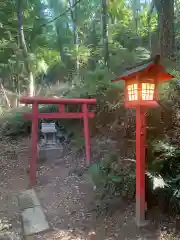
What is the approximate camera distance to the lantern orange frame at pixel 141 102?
313 centimetres

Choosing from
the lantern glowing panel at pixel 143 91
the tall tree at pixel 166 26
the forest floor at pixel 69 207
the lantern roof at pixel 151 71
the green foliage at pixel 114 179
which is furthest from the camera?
the tall tree at pixel 166 26

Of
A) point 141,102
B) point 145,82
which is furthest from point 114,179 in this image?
point 145,82

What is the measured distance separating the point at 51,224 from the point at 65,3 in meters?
18.8

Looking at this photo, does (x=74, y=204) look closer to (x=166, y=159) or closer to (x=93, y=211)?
(x=93, y=211)

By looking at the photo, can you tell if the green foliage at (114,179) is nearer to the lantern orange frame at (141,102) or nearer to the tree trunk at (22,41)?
the lantern orange frame at (141,102)

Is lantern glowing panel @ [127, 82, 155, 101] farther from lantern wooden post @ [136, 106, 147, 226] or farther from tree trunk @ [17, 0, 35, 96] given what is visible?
tree trunk @ [17, 0, 35, 96]

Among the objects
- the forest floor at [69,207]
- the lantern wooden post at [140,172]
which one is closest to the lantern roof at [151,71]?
the lantern wooden post at [140,172]

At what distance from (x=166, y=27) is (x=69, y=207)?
4.86 meters

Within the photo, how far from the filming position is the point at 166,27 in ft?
19.6

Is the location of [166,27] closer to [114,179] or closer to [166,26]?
[166,26]

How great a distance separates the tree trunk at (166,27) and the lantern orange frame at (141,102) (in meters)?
3.18

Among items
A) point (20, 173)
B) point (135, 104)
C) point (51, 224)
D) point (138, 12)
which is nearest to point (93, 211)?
point (51, 224)

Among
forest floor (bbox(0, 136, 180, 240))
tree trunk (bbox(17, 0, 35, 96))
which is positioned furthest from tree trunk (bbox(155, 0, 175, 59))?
tree trunk (bbox(17, 0, 35, 96))

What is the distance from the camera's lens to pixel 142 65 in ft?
10.5
